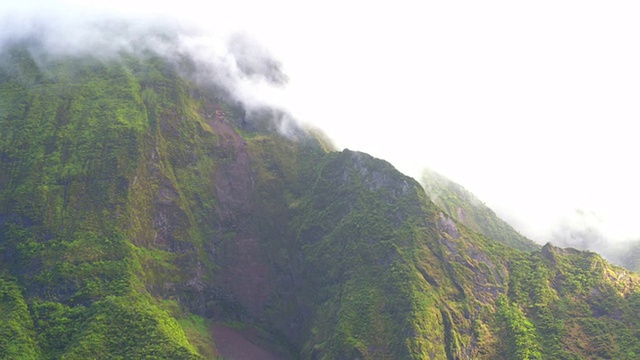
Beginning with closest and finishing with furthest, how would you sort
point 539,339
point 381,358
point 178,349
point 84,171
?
point 178,349 → point 381,358 → point 539,339 → point 84,171

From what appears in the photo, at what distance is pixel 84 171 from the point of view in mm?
191875

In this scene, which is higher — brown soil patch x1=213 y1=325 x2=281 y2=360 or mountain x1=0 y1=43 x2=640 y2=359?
mountain x1=0 y1=43 x2=640 y2=359

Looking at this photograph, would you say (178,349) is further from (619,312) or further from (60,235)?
(619,312)

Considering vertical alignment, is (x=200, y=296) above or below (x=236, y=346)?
above

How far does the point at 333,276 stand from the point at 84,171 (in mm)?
84896

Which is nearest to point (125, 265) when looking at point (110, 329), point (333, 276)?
point (110, 329)

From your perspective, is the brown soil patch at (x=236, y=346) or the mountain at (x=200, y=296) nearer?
the mountain at (x=200, y=296)

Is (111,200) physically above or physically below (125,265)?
above

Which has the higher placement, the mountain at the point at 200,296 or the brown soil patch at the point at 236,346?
the mountain at the point at 200,296

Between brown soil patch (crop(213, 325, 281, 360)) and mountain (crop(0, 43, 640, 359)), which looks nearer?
mountain (crop(0, 43, 640, 359))

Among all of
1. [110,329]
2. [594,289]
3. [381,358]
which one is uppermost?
[594,289]

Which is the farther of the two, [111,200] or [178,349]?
[111,200]

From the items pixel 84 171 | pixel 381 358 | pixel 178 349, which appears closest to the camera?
pixel 178 349

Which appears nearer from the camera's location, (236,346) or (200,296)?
(236,346)
